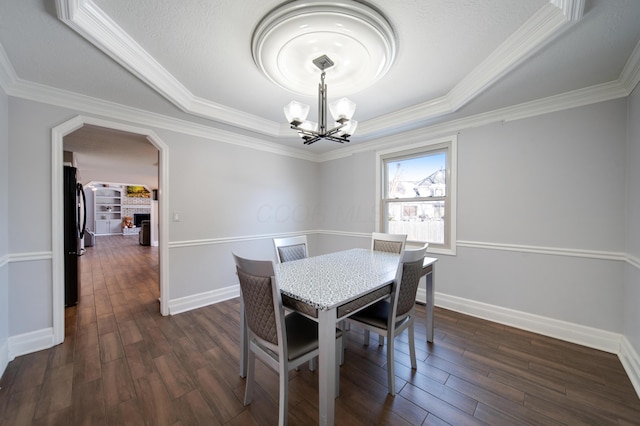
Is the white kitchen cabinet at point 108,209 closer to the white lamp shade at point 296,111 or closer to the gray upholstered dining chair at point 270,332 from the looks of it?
the white lamp shade at point 296,111

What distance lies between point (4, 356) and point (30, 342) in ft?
0.79

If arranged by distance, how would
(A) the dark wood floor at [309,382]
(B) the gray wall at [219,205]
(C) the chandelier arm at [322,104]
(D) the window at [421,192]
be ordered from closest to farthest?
(A) the dark wood floor at [309,382] < (C) the chandelier arm at [322,104] < (B) the gray wall at [219,205] < (D) the window at [421,192]

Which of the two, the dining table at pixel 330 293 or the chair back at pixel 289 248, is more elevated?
the chair back at pixel 289 248

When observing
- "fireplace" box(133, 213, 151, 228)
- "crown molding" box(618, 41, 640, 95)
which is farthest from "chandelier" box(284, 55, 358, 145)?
"fireplace" box(133, 213, 151, 228)

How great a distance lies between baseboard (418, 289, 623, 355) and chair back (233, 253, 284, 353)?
2586mm

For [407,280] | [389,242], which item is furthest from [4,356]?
[389,242]

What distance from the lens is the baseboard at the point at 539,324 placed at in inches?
84.0

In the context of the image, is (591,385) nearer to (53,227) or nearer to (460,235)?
(460,235)

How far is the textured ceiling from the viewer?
142 centimetres

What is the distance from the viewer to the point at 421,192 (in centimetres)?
342

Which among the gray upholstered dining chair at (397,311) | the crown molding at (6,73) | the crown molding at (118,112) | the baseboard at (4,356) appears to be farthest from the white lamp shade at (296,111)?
the baseboard at (4,356)

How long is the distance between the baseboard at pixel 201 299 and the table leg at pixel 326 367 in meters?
2.47

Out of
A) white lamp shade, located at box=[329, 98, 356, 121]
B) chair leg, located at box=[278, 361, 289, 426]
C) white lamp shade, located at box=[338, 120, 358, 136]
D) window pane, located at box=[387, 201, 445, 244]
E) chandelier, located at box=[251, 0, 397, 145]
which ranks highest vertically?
chandelier, located at box=[251, 0, 397, 145]

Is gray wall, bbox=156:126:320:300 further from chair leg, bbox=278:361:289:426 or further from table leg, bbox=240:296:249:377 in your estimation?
chair leg, bbox=278:361:289:426
